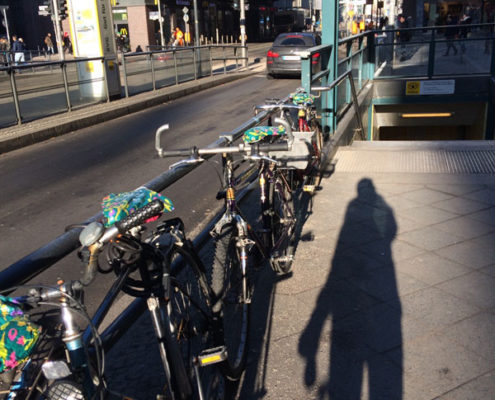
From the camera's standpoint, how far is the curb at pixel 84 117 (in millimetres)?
11078

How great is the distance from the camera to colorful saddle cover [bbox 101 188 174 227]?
1.94 meters

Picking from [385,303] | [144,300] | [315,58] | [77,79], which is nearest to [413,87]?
[315,58]

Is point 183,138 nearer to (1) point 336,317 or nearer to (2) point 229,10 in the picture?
(1) point 336,317

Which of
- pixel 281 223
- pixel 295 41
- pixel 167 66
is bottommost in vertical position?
pixel 281 223

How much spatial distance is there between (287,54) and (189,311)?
1848cm

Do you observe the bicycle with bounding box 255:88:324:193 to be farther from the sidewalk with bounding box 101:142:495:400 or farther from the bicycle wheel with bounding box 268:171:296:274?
the bicycle wheel with bounding box 268:171:296:274

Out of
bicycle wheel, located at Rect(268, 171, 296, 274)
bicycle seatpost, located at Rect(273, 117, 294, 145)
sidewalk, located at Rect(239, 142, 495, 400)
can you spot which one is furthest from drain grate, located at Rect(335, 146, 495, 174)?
bicycle seatpost, located at Rect(273, 117, 294, 145)

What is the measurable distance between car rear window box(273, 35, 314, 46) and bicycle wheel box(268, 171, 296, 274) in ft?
56.2

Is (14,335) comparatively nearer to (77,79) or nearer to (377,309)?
(377,309)

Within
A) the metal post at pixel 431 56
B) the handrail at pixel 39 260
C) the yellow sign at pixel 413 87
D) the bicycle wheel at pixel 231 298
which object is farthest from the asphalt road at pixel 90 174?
the metal post at pixel 431 56

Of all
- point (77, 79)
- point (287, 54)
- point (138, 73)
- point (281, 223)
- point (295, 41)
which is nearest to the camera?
point (281, 223)

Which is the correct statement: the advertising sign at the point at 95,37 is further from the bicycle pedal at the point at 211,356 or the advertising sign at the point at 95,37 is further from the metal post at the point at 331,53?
the bicycle pedal at the point at 211,356

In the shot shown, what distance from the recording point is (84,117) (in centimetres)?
1309

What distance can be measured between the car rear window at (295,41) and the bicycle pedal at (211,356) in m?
19.2
